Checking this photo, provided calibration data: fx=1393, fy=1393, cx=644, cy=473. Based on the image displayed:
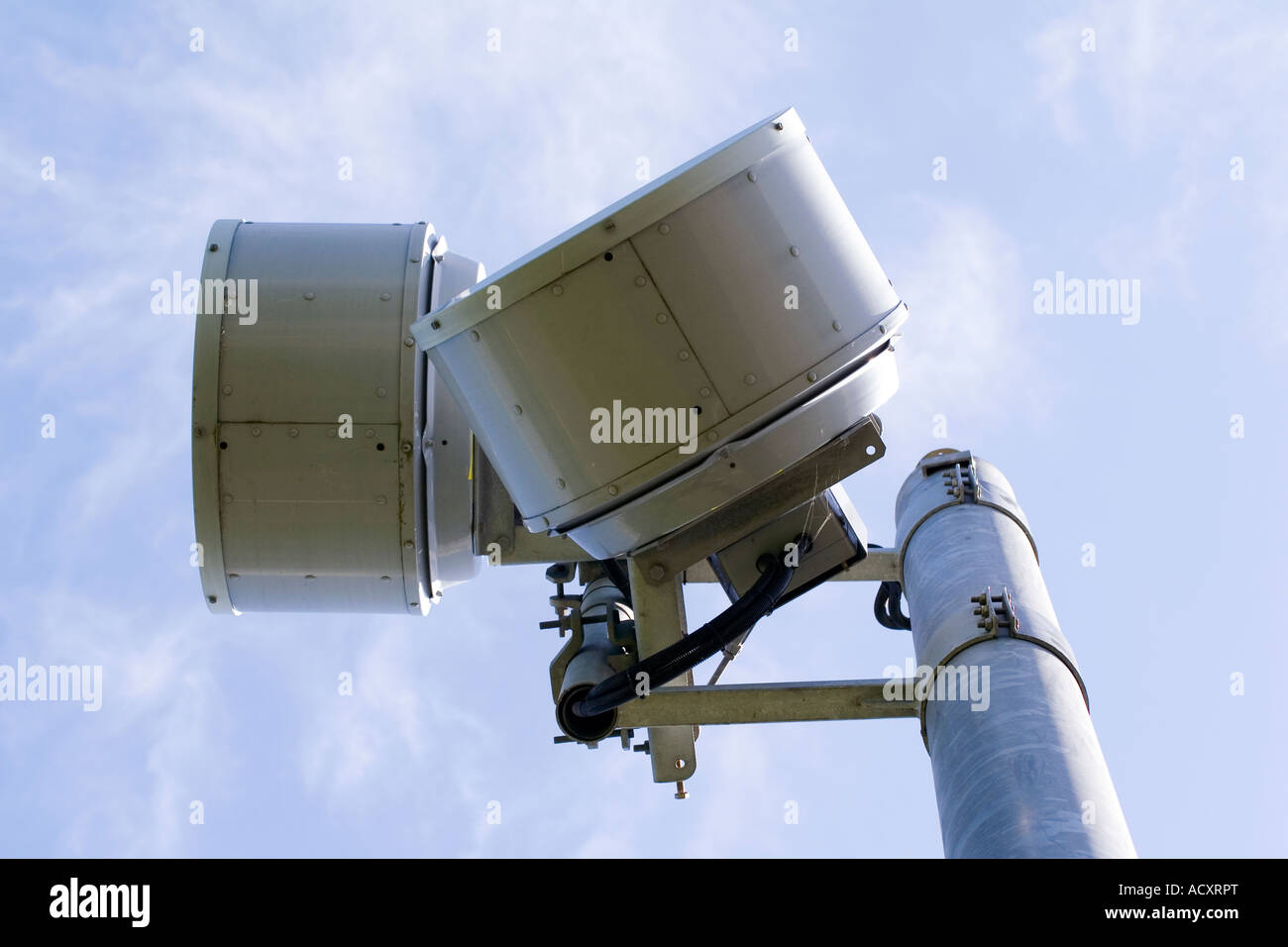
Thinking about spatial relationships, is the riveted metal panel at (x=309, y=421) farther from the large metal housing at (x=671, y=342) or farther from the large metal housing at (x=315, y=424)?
the large metal housing at (x=671, y=342)

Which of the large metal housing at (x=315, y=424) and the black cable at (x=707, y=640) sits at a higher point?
the large metal housing at (x=315, y=424)

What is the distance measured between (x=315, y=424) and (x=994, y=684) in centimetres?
331

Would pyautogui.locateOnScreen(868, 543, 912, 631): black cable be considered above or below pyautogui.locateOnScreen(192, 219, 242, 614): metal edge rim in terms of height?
below

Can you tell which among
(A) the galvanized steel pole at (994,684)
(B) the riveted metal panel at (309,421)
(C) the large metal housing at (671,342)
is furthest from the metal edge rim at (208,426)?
(A) the galvanized steel pole at (994,684)

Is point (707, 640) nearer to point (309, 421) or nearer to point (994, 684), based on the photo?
point (994, 684)

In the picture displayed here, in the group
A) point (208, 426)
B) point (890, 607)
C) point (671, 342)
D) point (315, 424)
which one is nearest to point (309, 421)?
point (315, 424)

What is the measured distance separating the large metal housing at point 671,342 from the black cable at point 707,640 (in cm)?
64

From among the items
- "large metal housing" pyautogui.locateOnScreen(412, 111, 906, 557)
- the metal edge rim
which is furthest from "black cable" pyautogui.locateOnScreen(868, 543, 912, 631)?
the metal edge rim

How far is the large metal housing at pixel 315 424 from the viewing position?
6.57 m

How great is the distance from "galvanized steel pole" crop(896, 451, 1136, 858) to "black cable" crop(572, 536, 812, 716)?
668 millimetres

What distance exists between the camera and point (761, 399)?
5.42 meters

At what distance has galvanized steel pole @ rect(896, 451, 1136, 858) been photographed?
463 cm

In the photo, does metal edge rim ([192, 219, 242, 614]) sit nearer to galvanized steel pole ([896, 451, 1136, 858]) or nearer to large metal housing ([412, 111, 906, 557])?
large metal housing ([412, 111, 906, 557])

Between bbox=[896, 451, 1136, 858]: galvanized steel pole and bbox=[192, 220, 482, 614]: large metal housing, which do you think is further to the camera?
bbox=[192, 220, 482, 614]: large metal housing
